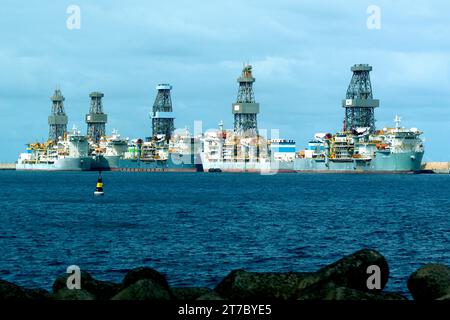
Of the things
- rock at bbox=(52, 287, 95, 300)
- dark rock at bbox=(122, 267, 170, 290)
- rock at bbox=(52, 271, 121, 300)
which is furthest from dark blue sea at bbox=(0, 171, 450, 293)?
rock at bbox=(52, 287, 95, 300)

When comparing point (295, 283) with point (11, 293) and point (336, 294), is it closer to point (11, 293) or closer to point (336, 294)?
point (336, 294)

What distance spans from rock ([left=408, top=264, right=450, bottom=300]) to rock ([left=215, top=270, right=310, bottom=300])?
3.16 m

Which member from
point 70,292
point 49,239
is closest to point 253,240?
point 49,239

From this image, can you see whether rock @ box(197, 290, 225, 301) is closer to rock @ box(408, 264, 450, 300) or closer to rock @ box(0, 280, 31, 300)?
rock @ box(0, 280, 31, 300)

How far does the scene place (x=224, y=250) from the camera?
144 ft

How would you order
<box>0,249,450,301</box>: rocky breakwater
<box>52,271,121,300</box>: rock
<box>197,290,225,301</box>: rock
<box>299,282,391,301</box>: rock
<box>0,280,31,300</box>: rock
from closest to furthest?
1. <box>299,282,391,301</box>: rock
2. <box>197,290,225,301</box>: rock
3. <box>0,280,31,300</box>: rock
4. <box>0,249,450,301</box>: rocky breakwater
5. <box>52,271,121,300</box>: rock

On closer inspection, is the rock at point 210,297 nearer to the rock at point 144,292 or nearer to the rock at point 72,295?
the rock at point 144,292

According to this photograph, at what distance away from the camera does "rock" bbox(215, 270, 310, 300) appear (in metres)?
22.0

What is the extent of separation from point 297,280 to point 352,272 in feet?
5.08

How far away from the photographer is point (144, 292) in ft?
64.3

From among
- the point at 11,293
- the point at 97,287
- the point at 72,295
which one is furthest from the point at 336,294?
the point at 11,293

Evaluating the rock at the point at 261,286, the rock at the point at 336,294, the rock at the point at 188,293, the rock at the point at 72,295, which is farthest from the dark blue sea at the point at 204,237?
the rock at the point at 336,294
